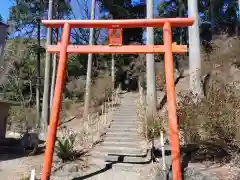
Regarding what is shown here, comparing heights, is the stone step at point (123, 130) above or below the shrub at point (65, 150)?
above

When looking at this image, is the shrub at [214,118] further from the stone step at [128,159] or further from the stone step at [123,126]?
the stone step at [123,126]

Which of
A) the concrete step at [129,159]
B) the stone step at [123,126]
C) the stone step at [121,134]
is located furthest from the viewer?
the stone step at [123,126]

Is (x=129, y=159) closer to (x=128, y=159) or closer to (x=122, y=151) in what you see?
(x=128, y=159)

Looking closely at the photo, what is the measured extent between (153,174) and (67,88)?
24.2m

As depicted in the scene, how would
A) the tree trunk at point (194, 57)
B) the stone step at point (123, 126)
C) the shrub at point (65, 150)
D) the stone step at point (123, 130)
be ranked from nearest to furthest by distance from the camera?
1. the shrub at point (65, 150)
2. the tree trunk at point (194, 57)
3. the stone step at point (123, 130)
4. the stone step at point (123, 126)

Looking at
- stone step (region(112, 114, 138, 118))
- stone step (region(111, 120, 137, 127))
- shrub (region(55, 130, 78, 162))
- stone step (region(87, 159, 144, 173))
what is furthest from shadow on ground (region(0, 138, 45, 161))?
stone step (region(112, 114, 138, 118))

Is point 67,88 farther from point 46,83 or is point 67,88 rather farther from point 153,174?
point 153,174

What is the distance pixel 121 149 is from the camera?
1398 cm

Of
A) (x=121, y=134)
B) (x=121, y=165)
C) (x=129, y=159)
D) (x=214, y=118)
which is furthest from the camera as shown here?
(x=121, y=134)

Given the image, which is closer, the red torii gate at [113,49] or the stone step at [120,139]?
the red torii gate at [113,49]

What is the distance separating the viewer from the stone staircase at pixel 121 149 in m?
12.5

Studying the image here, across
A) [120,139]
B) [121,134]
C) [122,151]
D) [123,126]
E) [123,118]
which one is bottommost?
[122,151]

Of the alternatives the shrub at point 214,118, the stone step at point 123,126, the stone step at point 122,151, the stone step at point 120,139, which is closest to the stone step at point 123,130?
the stone step at point 123,126

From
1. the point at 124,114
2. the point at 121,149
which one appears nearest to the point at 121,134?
the point at 121,149
